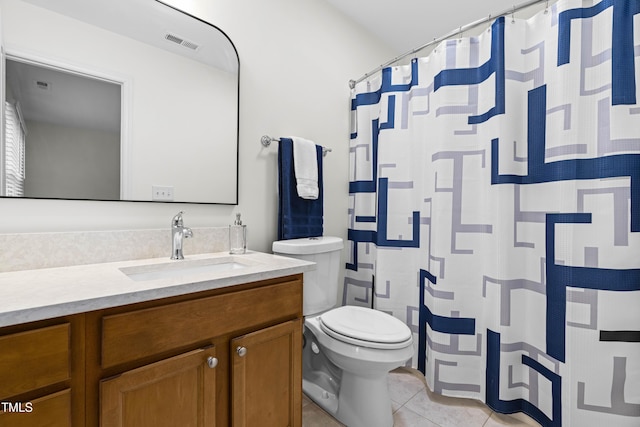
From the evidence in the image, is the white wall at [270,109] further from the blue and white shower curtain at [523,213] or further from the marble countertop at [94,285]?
the blue and white shower curtain at [523,213]

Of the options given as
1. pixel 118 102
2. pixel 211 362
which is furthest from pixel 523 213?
pixel 118 102

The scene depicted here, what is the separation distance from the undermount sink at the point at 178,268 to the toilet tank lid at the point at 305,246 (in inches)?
10.6

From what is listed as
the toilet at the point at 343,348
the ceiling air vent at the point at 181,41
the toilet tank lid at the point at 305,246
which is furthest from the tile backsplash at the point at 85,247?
the ceiling air vent at the point at 181,41

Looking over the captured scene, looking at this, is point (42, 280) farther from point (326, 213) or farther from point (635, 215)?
point (635, 215)

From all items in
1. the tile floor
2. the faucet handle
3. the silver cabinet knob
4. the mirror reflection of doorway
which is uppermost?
the mirror reflection of doorway

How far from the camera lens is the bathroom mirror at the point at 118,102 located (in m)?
1.02

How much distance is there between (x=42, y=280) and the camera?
866 millimetres

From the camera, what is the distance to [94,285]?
0.82 m

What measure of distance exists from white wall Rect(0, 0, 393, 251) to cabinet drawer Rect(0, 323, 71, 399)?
60 centimetres

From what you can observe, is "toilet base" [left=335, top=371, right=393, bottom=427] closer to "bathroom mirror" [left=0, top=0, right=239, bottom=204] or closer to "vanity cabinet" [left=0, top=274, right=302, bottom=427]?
"vanity cabinet" [left=0, top=274, right=302, bottom=427]

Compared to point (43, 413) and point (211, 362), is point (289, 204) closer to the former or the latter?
point (211, 362)

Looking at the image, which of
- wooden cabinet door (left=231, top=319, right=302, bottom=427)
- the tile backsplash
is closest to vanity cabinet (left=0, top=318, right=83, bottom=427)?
wooden cabinet door (left=231, top=319, right=302, bottom=427)

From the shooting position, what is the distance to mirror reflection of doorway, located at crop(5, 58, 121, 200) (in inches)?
40.2

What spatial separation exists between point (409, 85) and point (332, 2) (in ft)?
2.58
